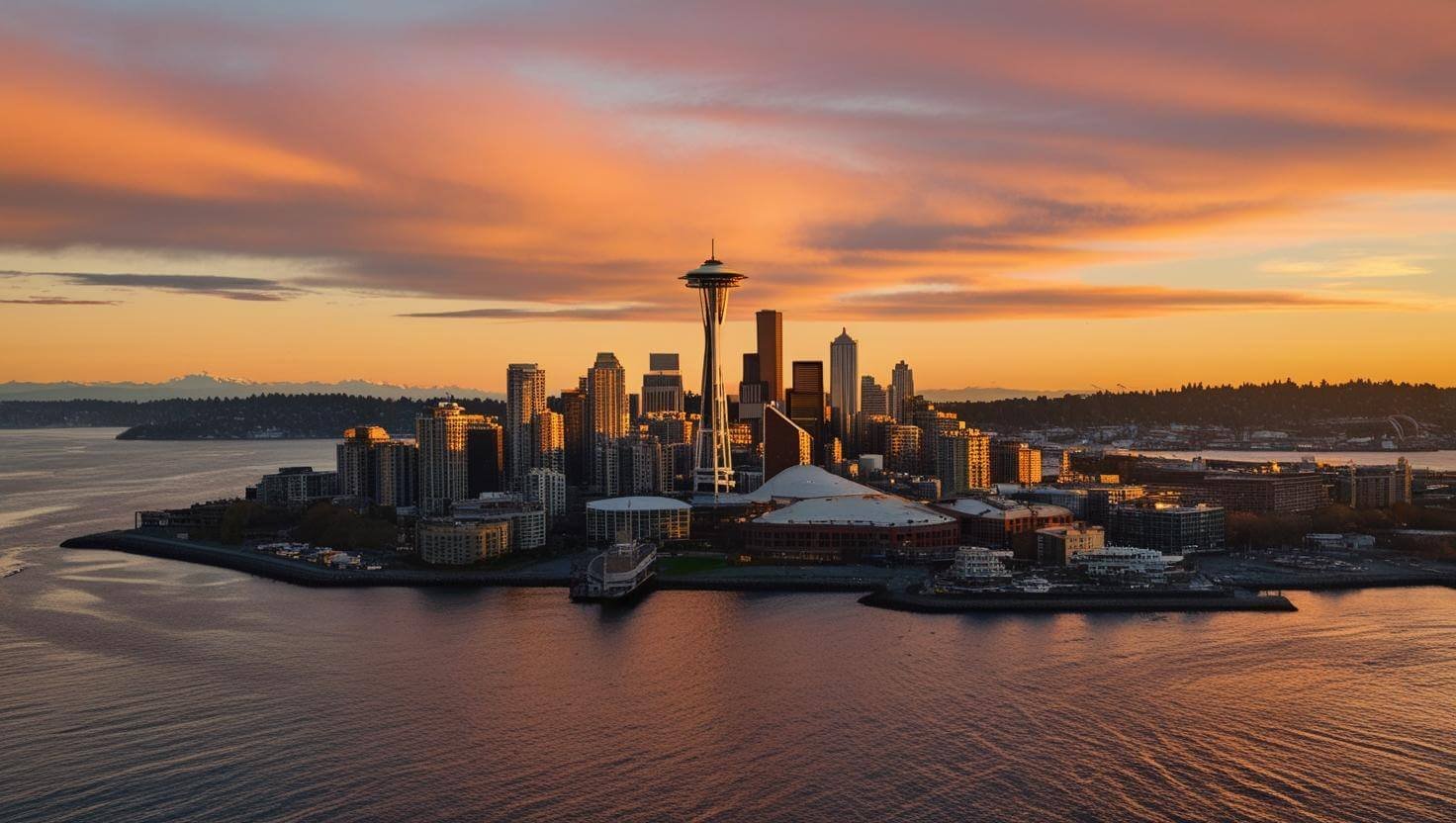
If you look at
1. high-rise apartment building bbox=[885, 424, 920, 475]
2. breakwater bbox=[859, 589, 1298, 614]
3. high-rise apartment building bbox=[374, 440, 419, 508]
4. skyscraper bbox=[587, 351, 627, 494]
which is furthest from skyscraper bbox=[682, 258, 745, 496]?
breakwater bbox=[859, 589, 1298, 614]

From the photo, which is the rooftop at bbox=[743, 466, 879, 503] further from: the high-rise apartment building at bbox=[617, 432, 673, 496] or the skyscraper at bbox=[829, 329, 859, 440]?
the skyscraper at bbox=[829, 329, 859, 440]

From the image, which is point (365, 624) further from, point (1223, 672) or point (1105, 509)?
point (1105, 509)

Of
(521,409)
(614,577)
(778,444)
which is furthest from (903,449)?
(614,577)

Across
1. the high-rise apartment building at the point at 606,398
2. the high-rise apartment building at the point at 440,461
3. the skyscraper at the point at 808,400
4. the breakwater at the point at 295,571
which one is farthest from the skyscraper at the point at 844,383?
the breakwater at the point at 295,571

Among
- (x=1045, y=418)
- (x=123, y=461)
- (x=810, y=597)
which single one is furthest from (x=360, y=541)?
(x=1045, y=418)

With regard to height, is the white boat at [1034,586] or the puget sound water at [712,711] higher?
the white boat at [1034,586]

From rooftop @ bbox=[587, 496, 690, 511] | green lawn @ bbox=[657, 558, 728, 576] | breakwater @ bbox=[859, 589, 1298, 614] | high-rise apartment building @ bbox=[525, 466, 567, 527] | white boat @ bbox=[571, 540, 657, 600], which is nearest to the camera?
breakwater @ bbox=[859, 589, 1298, 614]

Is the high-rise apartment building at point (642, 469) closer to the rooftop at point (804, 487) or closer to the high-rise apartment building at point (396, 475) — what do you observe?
the rooftop at point (804, 487)
